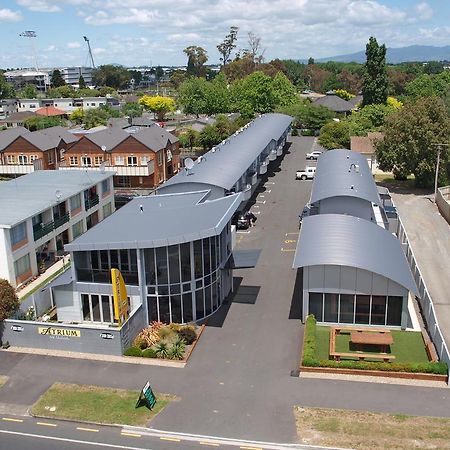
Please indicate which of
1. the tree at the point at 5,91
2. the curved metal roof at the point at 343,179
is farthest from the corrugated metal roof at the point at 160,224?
the tree at the point at 5,91

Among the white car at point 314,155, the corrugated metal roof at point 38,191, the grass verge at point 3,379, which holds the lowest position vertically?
the grass verge at point 3,379

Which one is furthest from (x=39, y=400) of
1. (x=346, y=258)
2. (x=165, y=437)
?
(x=346, y=258)

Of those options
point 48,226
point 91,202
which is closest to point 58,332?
point 48,226

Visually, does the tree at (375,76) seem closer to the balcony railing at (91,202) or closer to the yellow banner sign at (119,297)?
the balcony railing at (91,202)

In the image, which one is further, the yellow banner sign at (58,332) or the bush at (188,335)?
the bush at (188,335)

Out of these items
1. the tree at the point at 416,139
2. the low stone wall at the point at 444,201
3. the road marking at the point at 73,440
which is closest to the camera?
the road marking at the point at 73,440

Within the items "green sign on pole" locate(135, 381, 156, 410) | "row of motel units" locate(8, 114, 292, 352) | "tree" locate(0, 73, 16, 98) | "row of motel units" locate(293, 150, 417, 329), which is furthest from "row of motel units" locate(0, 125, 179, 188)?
"tree" locate(0, 73, 16, 98)

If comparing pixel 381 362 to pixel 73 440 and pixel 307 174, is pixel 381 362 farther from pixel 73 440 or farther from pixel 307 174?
pixel 307 174
